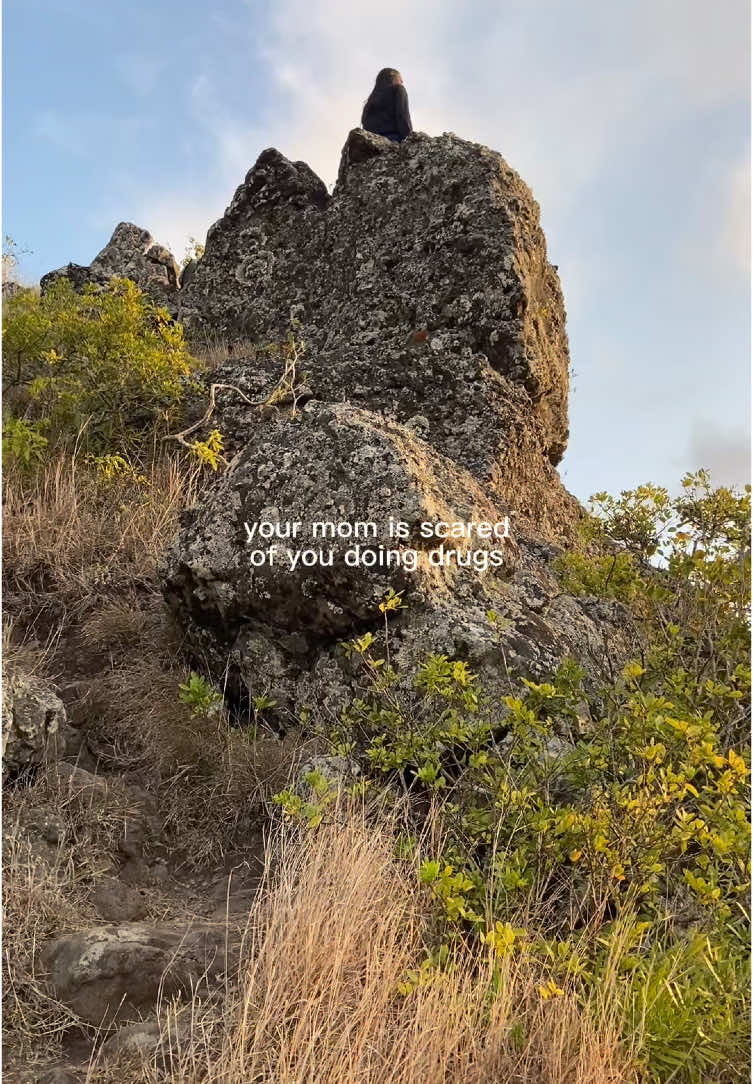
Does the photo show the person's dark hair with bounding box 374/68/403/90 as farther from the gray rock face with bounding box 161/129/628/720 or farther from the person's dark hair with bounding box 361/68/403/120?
the gray rock face with bounding box 161/129/628/720

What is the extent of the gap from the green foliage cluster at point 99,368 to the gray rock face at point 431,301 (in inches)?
28.2

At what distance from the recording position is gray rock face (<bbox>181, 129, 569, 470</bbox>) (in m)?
6.04

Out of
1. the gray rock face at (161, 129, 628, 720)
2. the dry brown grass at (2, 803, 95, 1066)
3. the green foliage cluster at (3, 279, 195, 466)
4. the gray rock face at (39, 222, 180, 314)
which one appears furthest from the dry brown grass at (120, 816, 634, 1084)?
the gray rock face at (39, 222, 180, 314)

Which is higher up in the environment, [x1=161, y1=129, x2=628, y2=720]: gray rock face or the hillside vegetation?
[x1=161, y1=129, x2=628, y2=720]: gray rock face

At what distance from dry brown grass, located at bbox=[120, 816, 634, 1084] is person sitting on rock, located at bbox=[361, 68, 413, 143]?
38.3 feet

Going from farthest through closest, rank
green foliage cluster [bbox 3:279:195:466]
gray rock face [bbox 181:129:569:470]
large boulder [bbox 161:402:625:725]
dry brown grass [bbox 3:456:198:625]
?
1. gray rock face [bbox 181:129:569:470]
2. green foliage cluster [bbox 3:279:195:466]
3. dry brown grass [bbox 3:456:198:625]
4. large boulder [bbox 161:402:625:725]

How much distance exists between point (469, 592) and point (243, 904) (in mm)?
1777

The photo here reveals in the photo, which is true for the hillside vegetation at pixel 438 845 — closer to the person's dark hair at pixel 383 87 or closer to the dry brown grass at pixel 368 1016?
the dry brown grass at pixel 368 1016

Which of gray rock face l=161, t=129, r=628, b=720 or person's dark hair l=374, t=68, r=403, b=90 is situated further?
person's dark hair l=374, t=68, r=403, b=90

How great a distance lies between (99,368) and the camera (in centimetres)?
574

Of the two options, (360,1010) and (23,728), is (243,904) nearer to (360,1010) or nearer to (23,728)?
(360,1010)

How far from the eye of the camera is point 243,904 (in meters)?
2.85

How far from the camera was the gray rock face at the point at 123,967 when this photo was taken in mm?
2297

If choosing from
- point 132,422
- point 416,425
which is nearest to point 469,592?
point 416,425
